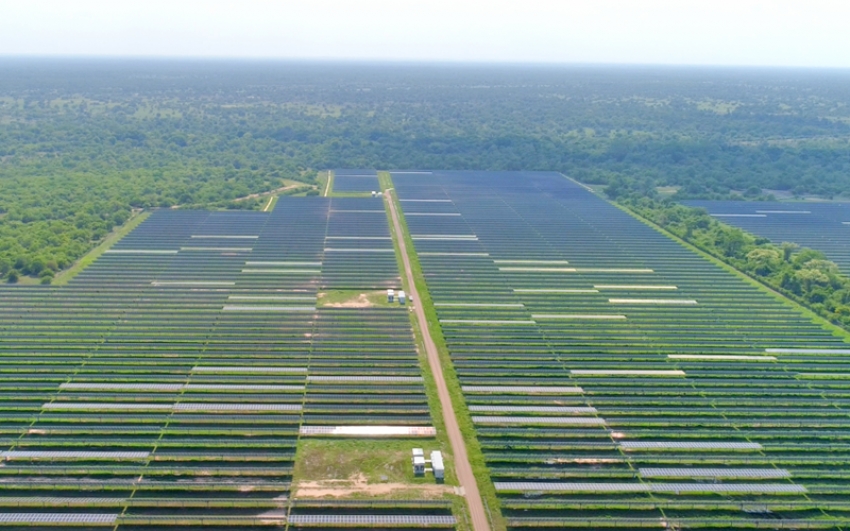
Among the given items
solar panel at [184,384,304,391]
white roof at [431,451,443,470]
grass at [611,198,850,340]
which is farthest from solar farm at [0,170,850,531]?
white roof at [431,451,443,470]

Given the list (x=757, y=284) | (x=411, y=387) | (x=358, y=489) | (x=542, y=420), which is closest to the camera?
(x=358, y=489)

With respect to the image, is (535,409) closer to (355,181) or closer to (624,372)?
(624,372)

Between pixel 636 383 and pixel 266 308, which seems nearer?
pixel 636 383

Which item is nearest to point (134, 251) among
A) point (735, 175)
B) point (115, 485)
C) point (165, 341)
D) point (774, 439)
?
point (165, 341)

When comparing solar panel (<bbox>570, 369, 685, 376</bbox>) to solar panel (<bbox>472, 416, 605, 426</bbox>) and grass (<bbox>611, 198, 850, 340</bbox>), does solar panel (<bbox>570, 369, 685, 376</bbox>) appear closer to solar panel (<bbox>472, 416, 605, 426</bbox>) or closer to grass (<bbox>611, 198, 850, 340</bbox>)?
solar panel (<bbox>472, 416, 605, 426</bbox>)

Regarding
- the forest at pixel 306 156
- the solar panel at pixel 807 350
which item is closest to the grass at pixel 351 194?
the forest at pixel 306 156

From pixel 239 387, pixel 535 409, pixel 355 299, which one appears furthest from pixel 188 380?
pixel 535 409
